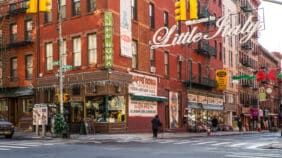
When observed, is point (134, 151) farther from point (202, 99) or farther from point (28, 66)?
point (202, 99)

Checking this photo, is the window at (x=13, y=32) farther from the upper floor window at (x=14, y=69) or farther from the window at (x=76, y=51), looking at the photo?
the window at (x=76, y=51)

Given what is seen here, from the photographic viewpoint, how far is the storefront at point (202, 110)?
46.7 metres

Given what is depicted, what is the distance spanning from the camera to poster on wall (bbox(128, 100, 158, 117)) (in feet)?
118

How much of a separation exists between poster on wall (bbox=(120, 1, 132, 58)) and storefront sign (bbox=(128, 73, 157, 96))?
6.45 feet

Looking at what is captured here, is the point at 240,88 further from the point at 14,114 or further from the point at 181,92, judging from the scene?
the point at 14,114

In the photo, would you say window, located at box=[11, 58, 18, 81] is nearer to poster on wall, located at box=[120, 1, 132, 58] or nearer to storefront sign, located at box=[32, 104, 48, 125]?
storefront sign, located at box=[32, 104, 48, 125]

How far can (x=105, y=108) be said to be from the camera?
111ft

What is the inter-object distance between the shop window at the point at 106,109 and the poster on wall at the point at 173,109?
8544 mm

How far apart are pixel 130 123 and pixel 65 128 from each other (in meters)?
8.17

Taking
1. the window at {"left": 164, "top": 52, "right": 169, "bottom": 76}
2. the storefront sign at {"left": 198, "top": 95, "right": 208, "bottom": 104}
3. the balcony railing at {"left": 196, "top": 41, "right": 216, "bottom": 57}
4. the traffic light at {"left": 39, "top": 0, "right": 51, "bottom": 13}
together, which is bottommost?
the storefront sign at {"left": 198, "top": 95, "right": 208, "bottom": 104}

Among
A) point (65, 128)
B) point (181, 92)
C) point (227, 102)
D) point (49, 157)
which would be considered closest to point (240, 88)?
point (227, 102)

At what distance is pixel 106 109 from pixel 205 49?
20086mm

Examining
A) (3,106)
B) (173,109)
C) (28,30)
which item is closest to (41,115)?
(28,30)

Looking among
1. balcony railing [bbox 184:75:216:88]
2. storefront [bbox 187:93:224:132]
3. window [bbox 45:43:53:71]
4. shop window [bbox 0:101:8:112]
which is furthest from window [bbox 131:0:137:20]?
shop window [bbox 0:101:8:112]
